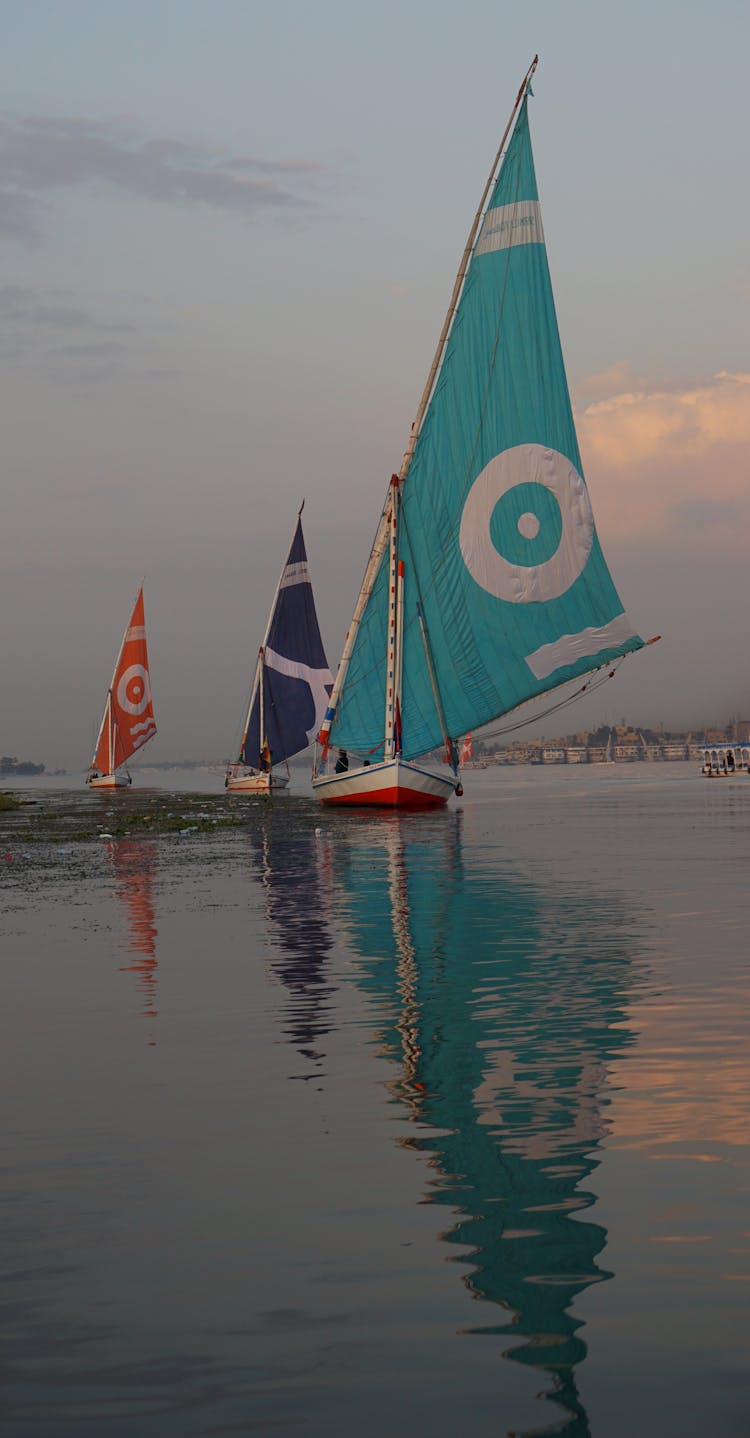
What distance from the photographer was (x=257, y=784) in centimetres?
11662

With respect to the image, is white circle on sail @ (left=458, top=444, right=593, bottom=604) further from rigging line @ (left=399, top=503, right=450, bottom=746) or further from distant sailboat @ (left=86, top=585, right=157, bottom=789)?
distant sailboat @ (left=86, top=585, right=157, bottom=789)

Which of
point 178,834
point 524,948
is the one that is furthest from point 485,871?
point 178,834

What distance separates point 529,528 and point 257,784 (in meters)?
58.5

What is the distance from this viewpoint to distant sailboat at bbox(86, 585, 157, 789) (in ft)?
466

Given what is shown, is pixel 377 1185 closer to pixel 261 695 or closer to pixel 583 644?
pixel 583 644

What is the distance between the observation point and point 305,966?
747 inches

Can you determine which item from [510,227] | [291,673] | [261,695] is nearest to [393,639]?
[510,227]

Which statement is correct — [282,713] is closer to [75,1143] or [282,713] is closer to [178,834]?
[178,834]

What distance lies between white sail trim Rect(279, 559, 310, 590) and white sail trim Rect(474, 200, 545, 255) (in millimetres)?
45334

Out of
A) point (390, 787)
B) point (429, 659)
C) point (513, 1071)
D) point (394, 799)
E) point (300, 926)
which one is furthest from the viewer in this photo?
point (394, 799)

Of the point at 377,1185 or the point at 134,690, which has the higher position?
the point at 134,690

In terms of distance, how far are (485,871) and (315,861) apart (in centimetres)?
593

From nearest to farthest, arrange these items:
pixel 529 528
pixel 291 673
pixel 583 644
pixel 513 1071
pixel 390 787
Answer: pixel 513 1071 → pixel 583 644 → pixel 529 528 → pixel 390 787 → pixel 291 673

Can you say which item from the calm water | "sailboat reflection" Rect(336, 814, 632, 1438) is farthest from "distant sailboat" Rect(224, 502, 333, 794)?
the calm water
